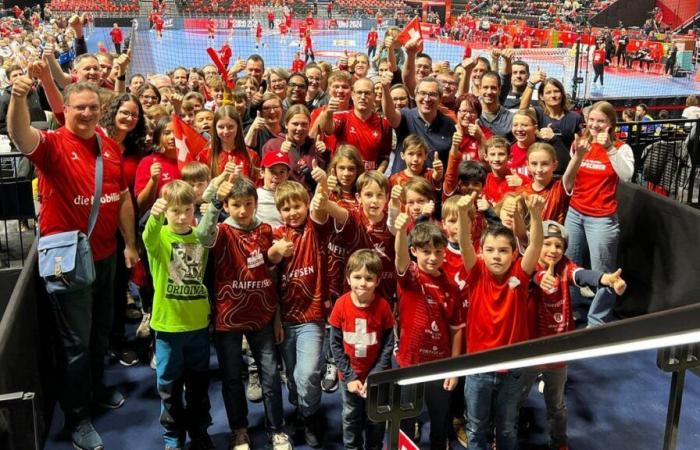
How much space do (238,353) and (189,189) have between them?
0.98 meters

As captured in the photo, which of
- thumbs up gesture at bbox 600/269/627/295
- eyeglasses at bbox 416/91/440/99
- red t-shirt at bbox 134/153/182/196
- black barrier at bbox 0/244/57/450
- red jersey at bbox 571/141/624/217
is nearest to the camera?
black barrier at bbox 0/244/57/450

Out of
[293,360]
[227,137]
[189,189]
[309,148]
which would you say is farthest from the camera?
[309,148]

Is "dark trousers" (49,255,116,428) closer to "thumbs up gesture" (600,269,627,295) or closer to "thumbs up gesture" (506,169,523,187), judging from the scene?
"thumbs up gesture" (506,169,523,187)

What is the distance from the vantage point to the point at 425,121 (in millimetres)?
5102

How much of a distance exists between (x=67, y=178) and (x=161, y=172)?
0.92m

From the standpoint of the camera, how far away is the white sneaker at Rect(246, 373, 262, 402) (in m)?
4.41

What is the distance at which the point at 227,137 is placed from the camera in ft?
15.0

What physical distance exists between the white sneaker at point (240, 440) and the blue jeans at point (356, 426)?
576mm

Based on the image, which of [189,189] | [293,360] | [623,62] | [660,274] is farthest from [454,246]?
[623,62]

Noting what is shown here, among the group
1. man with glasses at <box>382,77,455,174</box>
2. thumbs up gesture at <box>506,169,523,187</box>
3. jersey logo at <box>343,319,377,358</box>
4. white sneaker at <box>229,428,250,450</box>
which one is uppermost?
man with glasses at <box>382,77,455,174</box>

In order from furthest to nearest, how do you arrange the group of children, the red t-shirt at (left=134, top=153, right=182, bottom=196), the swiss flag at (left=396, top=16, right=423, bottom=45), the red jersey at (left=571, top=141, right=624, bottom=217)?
the swiss flag at (left=396, top=16, right=423, bottom=45) → the red jersey at (left=571, top=141, right=624, bottom=217) → the red t-shirt at (left=134, top=153, right=182, bottom=196) → the group of children

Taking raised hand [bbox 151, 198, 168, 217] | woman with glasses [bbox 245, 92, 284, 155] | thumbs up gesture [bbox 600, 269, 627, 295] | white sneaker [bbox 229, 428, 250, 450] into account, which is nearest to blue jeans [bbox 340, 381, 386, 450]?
white sneaker [bbox 229, 428, 250, 450]

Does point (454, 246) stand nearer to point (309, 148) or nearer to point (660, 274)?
point (309, 148)

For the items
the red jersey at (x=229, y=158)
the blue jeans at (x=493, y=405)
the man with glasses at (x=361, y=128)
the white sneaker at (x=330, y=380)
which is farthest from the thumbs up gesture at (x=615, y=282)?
the red jersey at (x=229, y=158)
